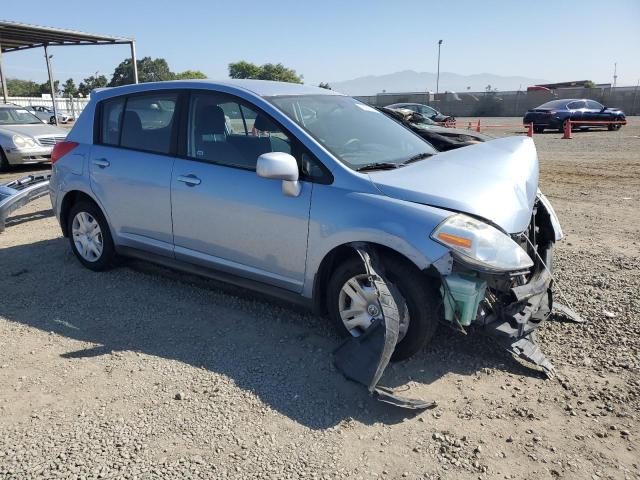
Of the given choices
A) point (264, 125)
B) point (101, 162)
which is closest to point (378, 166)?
point (264, 125)

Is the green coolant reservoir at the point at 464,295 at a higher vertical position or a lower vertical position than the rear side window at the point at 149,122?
lower

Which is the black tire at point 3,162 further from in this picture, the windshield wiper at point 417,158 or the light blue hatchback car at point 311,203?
the windshield wiper at point 417,158

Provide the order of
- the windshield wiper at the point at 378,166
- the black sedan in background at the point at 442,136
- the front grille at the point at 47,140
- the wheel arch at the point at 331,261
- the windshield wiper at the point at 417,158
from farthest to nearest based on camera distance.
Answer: the front grille at the point at 47,140 < the black sedan in background at the point at 442,136 < the windshield wiper at the point at 417,158 < the windshield wiper at the point at 378,166 < the wheel arch at the point at 331,261

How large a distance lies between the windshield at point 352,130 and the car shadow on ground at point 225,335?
1339 millimetres

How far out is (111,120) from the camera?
5.00 metres

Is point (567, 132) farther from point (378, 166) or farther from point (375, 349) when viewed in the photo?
point (375, 349)

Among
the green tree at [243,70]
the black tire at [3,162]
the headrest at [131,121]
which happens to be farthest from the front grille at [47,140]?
the green tree at [243,70]

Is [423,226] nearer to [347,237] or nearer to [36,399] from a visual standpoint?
[347,237]

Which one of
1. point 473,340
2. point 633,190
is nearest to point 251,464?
point 473,340

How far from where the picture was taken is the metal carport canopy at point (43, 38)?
19.0 meters

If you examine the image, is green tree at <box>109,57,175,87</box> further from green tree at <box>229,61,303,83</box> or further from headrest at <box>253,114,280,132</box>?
headrest at <box>253,114,280,132</box>

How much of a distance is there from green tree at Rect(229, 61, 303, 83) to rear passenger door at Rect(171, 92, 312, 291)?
72.6m

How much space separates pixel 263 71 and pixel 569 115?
198ft

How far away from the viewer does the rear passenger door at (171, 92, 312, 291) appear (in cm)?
375
